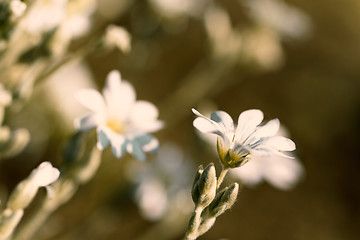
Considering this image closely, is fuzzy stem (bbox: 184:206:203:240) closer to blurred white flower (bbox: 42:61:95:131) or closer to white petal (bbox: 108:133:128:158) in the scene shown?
white petal (bbox: 108:133:128:158)

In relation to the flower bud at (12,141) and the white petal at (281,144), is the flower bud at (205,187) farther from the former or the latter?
the flower bud at (12,141)

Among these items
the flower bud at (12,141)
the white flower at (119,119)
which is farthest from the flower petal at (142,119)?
the flower bud at (12,141)

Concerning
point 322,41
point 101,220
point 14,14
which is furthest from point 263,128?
point 322,41

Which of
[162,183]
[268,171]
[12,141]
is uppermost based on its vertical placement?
[12,141]

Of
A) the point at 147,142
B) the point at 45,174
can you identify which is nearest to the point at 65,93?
the point at 147,142

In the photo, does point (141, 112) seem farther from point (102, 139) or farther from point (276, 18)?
point (276, 18)
